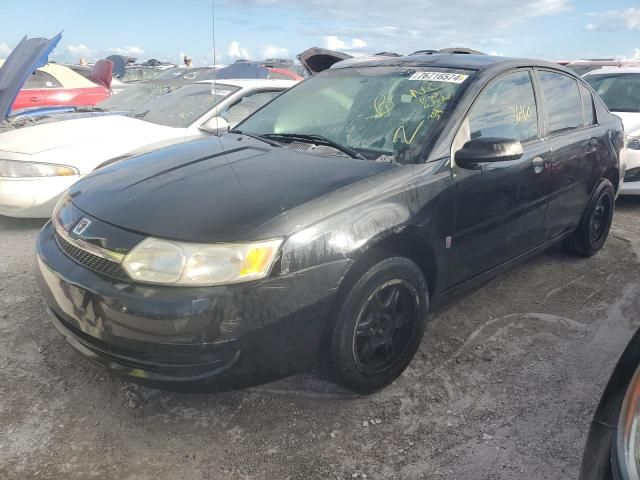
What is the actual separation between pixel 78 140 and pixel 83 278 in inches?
117

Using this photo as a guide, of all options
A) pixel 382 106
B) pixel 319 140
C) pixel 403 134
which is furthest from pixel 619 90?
pixel 319 140

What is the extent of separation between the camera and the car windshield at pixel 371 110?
2742 mm

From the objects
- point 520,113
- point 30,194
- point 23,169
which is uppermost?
point 520,113

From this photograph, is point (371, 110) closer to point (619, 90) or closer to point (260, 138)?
point (260, 138)

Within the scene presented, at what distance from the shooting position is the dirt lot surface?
2.09 m

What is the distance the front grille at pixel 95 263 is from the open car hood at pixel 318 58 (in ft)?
10.0

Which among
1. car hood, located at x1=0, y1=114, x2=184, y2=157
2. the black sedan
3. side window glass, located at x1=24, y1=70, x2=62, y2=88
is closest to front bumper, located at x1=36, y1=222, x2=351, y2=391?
the black sedan

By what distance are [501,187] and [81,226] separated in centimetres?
214

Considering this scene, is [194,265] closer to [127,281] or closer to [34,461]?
[127,281]

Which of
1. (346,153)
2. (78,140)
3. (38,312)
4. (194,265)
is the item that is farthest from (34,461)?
(78,140)

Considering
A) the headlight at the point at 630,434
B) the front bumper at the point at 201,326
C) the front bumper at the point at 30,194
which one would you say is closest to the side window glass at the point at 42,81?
the front bumper at the point at 30,194

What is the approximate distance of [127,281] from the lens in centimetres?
202

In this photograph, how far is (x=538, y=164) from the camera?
3.21 metres

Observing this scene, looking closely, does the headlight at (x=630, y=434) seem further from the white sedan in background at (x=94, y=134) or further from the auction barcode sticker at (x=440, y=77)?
the white sedan in background at (x=94, y=134)
